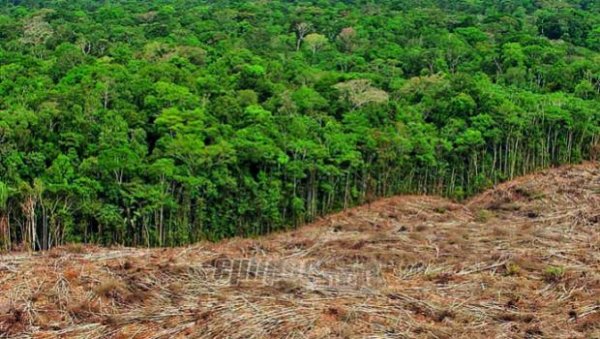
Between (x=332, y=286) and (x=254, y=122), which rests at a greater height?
(x=254, y=122)

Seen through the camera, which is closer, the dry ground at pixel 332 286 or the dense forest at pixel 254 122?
the dry ground at pixel 332 286

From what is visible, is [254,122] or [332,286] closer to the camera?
[332,286]

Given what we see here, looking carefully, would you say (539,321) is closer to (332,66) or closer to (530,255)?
(530,255)

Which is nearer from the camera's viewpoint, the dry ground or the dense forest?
the dry ground

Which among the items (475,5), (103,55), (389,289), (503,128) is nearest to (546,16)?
(475,5)
